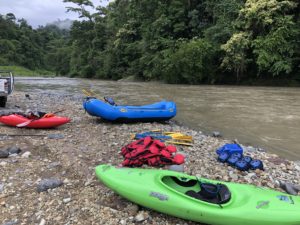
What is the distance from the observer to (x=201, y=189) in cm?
325

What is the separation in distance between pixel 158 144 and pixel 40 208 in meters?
1.95

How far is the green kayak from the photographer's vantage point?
2822 mm

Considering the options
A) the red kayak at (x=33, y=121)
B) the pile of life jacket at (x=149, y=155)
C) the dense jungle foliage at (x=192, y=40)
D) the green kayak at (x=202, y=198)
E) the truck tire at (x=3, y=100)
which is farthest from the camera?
the dense jungle foliage at (x=192, y=40)

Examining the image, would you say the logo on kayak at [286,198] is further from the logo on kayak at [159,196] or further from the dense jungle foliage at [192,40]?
the dense jungle foliage at [192,40]

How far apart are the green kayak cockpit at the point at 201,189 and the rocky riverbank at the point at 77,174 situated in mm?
330

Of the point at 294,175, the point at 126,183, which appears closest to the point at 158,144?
the point at 126,183

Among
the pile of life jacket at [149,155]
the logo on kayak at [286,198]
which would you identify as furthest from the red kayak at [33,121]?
the logo on kayak at [286,198]

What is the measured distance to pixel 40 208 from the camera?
3182 millimetres

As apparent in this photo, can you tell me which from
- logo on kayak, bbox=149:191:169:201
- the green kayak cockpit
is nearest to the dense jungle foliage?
the green kayak cockpit

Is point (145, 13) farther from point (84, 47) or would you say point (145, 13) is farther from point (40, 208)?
point (40, 208)

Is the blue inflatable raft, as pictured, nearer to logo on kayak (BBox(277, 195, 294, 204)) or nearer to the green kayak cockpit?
the green kayak cockpit

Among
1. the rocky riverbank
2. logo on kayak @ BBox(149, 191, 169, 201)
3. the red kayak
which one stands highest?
logo on kayak @ BBox(149, 191, 169, 201)

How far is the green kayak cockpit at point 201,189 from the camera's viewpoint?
10.2ft

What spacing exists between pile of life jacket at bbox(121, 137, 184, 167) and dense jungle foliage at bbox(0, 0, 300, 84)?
17.4m
